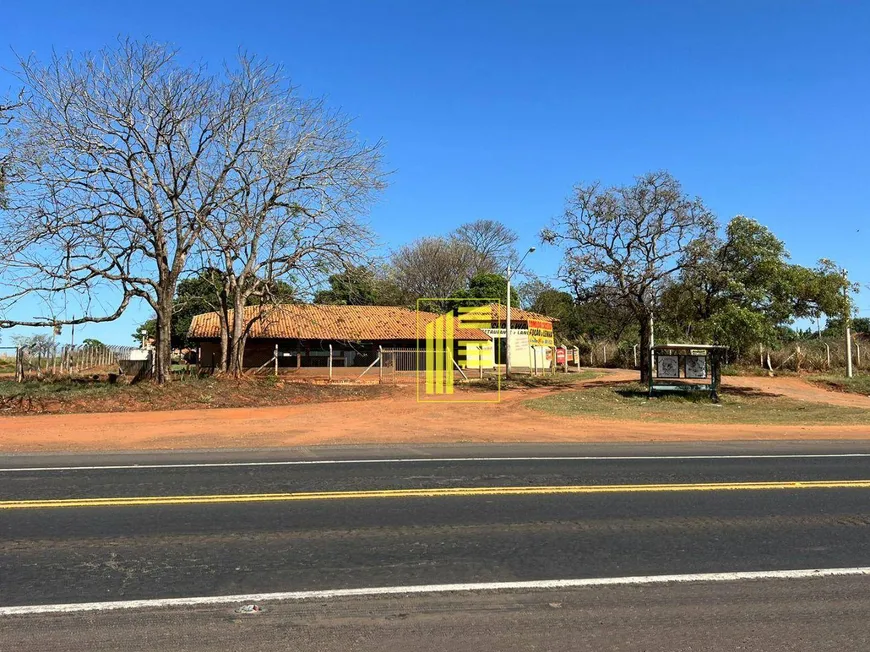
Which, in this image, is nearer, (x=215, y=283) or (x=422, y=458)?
(x=422, y=458)

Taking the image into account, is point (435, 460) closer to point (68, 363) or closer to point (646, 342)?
point (646, 342)

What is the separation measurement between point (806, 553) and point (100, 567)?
19.3 ft

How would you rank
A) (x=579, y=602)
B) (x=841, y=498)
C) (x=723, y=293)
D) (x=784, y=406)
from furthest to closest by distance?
1. (x=723, y=293)
2. (x=784, y=406)
3. (x=841, y=498)
4. (x=579, y=602)

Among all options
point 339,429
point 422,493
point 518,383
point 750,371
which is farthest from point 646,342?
point 422,493

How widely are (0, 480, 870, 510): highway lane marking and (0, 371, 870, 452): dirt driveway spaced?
5935 mm

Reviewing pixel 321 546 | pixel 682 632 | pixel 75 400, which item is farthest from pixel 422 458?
pixel 75 400

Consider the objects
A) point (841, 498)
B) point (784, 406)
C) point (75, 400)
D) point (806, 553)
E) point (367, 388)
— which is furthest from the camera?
point (367, 388)

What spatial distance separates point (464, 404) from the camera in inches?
933

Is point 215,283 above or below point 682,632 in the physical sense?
above

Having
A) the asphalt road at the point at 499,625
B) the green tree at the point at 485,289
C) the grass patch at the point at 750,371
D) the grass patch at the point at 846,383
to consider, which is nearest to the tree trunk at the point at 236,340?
the asphalt road at the point at 499,625

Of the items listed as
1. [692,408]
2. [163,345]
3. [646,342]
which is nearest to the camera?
[692,408]

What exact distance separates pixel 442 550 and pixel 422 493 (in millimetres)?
2435

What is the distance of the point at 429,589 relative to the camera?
15.6 feet

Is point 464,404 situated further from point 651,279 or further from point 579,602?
point 579,602
